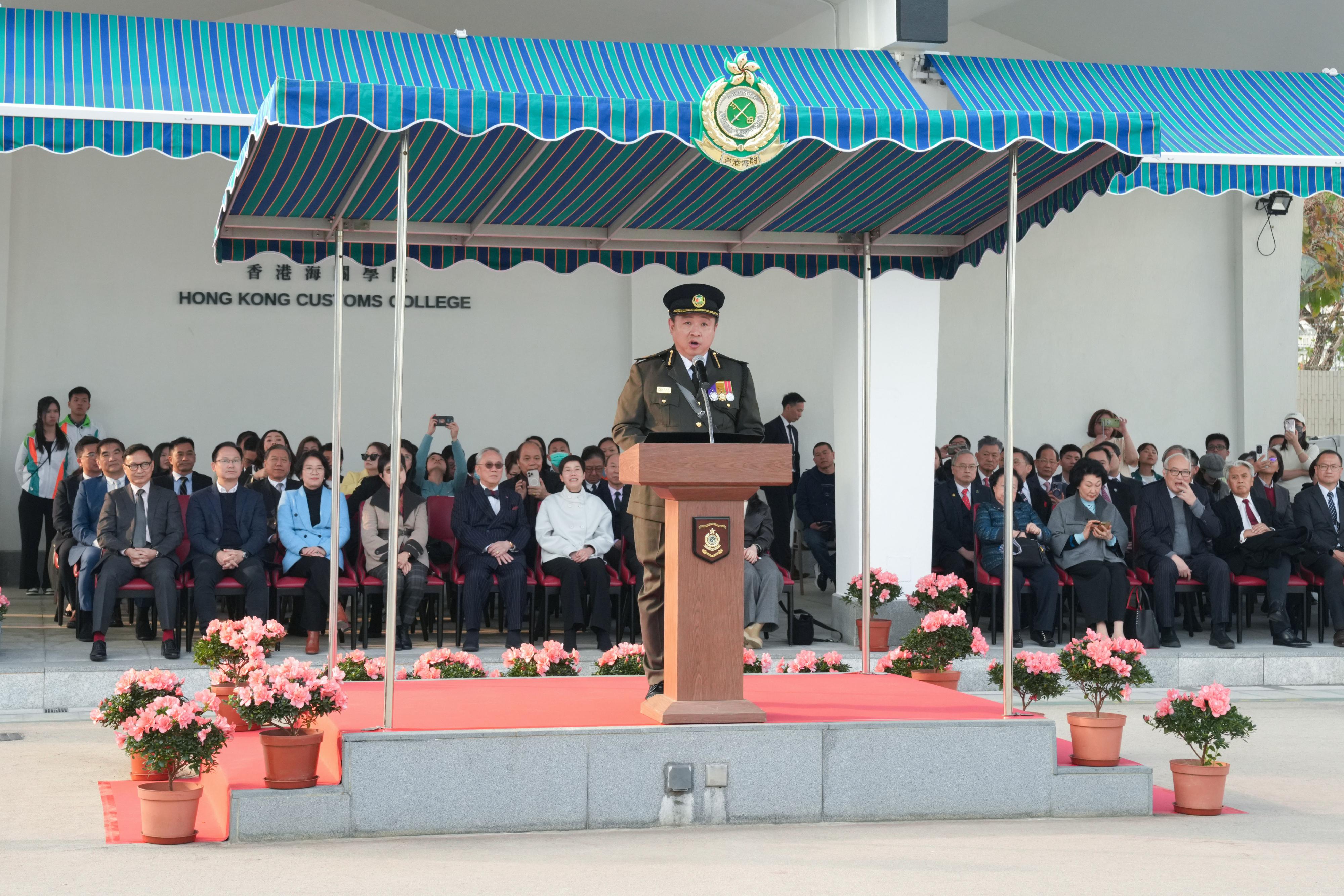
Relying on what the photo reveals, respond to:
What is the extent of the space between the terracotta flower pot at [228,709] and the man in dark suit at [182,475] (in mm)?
3065

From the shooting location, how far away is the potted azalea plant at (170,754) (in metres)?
4.86

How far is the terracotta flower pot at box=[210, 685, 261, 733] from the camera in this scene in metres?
6.49

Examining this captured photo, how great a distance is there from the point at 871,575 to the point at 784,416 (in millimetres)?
4498

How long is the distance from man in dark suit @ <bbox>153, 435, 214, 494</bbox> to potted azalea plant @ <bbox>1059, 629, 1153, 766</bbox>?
5839 mm

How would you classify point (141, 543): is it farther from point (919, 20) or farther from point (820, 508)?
point (919, 20)

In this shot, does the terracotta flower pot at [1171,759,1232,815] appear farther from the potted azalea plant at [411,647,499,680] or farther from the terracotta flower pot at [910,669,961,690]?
the potted azalea plant at [411,647,499,680]

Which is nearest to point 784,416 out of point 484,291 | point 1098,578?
point 484,291

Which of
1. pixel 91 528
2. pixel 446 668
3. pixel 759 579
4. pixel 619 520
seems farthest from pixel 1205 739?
pixel 91 528

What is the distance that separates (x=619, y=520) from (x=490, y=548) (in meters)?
1.18

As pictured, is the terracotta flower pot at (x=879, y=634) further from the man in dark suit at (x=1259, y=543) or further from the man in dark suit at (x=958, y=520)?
the man in dark suit at (x=1259, y=543)

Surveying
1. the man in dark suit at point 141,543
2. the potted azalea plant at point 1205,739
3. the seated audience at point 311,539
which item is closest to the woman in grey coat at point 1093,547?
the potted azalea plant at point 1205,739

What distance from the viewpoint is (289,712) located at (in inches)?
195

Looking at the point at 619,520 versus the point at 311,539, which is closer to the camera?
the point at 311,539

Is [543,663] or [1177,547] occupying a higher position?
[1177,547]
